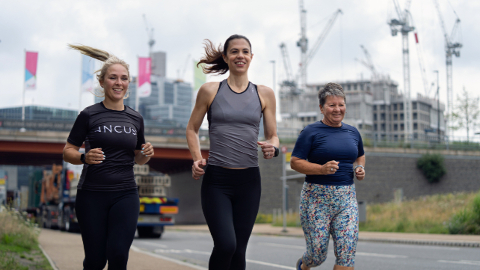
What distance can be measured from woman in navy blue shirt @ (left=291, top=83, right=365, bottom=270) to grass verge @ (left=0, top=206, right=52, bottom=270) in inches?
184

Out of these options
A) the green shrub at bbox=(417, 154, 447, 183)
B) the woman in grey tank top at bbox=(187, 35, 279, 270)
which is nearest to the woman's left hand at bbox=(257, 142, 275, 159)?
the woman in grey tank top at bbox=(187, 35, 279, 270)

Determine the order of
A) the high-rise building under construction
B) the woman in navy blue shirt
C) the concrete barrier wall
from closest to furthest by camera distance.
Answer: the woman in navy blue shirt → the concrete barrier wall → the high-rise building under construction

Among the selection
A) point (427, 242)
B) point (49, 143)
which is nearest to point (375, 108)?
point (49, 143)

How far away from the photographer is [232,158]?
460 cm

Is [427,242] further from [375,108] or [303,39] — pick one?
[375,108]

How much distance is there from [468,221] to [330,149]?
49.1ft

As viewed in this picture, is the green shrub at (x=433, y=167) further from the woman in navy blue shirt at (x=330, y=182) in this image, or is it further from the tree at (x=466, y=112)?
the woman in navy blue shirt at (x=330, y=182)

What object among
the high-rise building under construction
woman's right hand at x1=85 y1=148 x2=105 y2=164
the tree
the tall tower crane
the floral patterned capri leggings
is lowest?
the floral patterned capri leggings

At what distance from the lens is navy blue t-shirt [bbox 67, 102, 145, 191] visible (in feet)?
15.5

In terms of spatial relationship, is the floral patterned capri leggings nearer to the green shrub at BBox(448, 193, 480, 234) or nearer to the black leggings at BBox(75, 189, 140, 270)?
the black leggings at BBox(75, 189, 140, 270)

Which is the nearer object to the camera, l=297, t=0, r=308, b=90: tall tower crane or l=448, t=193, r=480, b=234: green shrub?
l=448, t=193, r=480, b=234: green shrub

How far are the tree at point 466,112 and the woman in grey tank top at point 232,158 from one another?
4809cm

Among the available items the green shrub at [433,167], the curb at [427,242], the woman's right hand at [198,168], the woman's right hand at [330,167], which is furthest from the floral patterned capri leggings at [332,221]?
the green shrub at [433,167]

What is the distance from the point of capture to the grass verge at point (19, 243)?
9500 mm
